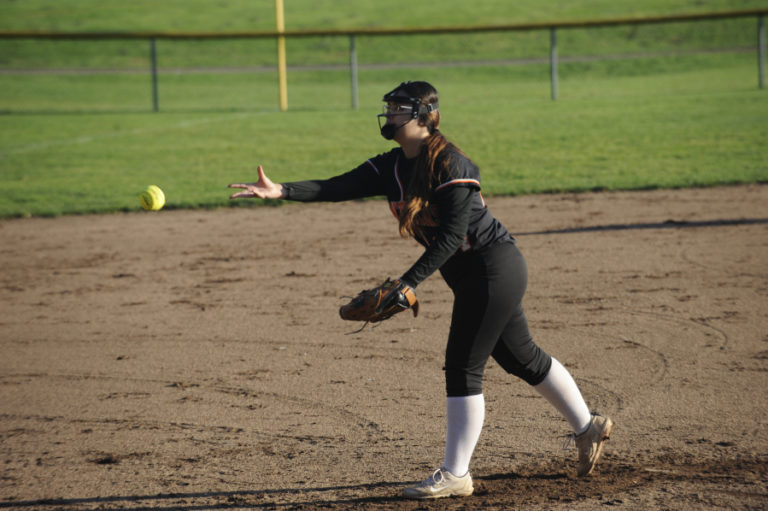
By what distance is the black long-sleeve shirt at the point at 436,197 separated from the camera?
3662 mm

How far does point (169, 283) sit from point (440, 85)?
81.4 feet

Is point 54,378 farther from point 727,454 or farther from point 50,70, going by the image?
point 50,70

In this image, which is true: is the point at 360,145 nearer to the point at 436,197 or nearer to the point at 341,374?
the point at 341,374

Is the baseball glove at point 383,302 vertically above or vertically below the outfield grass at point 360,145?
below

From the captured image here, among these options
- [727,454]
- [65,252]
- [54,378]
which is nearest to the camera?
[727,454]

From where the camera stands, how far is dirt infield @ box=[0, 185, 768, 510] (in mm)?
4121

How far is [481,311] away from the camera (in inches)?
150

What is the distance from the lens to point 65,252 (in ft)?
32.2

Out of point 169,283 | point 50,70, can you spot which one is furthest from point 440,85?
point 169,283

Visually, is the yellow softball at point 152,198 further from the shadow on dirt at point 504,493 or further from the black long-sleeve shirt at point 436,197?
the shadow on dirt at point 504,493

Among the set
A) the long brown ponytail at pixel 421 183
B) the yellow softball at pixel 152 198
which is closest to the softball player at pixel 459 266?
the long brown ponytail at pixel 421 183

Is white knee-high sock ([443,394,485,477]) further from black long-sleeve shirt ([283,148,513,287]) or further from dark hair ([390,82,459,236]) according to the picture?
dark hair ([390,82,459,236])

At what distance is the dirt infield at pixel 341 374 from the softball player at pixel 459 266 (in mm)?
348

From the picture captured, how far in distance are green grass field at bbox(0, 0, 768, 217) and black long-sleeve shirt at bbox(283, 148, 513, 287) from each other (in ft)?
27.9
